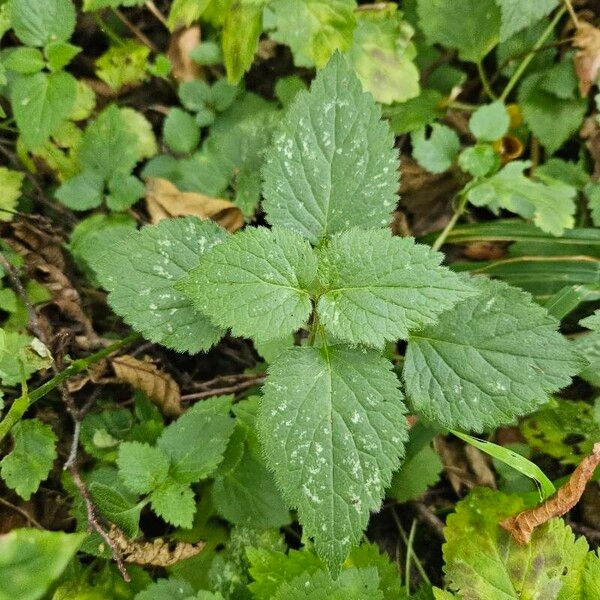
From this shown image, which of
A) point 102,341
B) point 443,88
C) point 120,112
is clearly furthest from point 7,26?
point 443,88

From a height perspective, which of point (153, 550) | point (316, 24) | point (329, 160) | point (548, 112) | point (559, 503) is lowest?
point (153, 550)

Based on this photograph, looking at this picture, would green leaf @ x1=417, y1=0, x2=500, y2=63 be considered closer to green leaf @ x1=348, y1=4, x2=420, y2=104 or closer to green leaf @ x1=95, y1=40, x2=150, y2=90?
green leaf @ x1=348, y1=4, x2=420, y2=104

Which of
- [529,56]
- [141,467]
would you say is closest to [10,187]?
[141,467]

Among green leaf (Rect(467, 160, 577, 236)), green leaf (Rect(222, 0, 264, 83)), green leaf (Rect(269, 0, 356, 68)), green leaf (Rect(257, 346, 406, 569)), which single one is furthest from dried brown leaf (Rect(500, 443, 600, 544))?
green leaf (Rect(222, 0, 264, 83))

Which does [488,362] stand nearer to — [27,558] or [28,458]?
[27,558]

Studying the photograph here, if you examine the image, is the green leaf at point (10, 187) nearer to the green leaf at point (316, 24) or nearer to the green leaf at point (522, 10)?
the green leaf at point (316, 24)

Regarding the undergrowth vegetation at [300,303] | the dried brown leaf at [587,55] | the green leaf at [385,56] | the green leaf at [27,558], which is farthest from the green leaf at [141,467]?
the dried brown leaf at [587,55]
